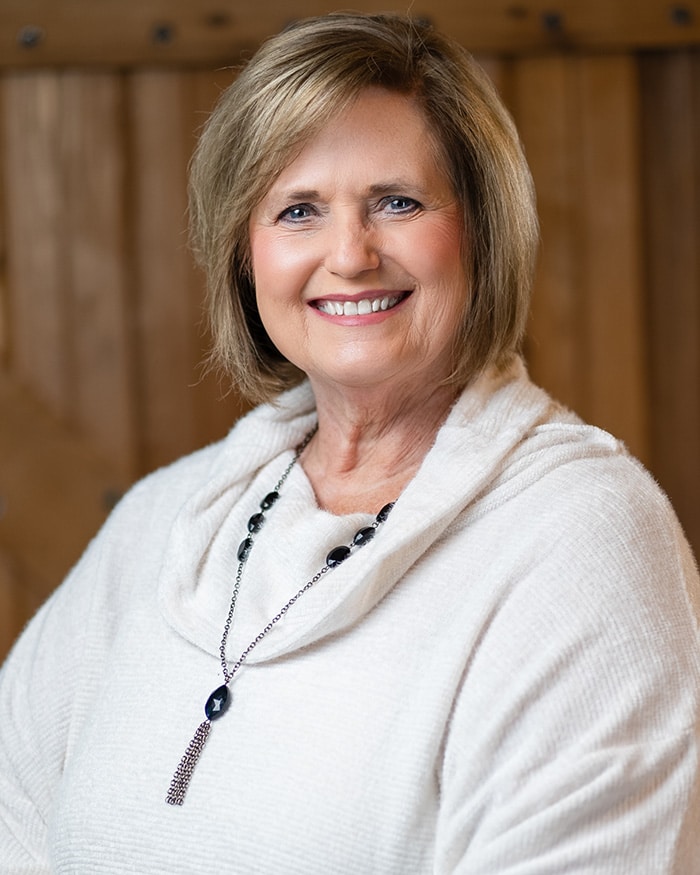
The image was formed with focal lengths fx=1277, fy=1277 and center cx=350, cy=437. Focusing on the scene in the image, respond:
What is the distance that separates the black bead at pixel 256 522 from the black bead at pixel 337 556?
17 centimetres

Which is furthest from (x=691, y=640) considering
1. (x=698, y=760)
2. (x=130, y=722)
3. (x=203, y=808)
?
(x=130, y=722)

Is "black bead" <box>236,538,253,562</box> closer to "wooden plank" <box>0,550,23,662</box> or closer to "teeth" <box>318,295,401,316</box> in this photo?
"teeth" <box>318,295,401,316</box>

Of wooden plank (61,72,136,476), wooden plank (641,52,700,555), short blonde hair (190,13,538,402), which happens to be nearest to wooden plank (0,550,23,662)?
wooden plank (61,72,136,476)

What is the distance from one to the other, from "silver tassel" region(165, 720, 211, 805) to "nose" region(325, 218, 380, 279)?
54cm

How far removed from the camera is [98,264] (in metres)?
2.99

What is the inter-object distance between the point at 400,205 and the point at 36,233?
173cm

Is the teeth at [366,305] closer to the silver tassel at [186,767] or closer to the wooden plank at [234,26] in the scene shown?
the silver tassel at [186,767]

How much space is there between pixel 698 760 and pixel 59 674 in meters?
0.84

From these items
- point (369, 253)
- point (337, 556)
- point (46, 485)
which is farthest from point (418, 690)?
point (46, 485)

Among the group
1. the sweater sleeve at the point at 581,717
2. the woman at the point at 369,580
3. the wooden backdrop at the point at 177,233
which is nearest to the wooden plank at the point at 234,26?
the wooden backdrop at the point at 177,233

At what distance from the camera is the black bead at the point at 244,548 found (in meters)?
1.60

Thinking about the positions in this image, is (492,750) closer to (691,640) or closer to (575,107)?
(691,640)

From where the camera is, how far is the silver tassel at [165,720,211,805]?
140cm

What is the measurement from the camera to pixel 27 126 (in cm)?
296
